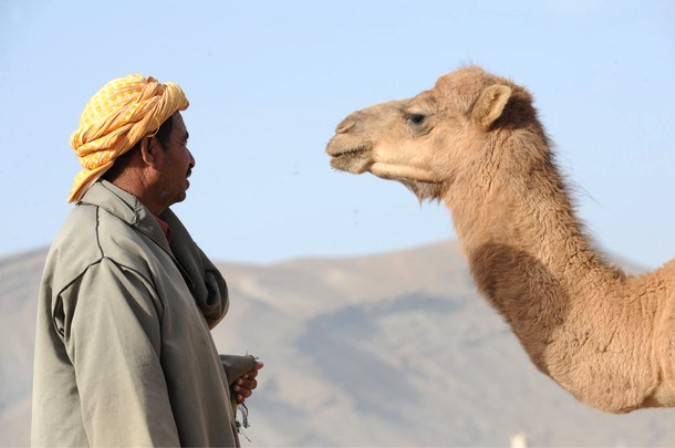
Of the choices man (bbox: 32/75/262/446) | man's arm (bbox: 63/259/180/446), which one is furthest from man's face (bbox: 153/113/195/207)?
man's arm (bbox: 63/259/180/446)

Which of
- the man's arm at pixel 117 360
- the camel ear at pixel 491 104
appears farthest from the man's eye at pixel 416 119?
the man's arm at pixel 117 360

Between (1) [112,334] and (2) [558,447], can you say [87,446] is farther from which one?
(2) [558,447]

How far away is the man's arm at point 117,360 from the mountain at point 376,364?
21.2 metres

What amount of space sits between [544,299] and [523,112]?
1044 mm

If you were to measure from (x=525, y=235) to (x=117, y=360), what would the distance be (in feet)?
9.25

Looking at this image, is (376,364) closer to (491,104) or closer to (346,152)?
(346,152)

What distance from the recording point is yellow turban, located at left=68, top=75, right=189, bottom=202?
369 centimetres

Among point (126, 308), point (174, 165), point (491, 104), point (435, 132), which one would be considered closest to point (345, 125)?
point (435, 132)

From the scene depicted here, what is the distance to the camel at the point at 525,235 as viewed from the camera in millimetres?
5336

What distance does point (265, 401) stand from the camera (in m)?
28.5

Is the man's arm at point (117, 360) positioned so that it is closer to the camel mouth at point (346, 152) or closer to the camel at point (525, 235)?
the camel at point (525, 235)

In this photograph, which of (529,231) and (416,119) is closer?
(529,231)

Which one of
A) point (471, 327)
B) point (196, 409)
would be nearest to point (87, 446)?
point (196, 409)

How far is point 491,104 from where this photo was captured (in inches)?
235
